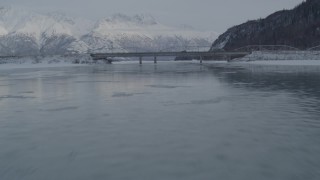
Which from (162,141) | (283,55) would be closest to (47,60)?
(283,55)

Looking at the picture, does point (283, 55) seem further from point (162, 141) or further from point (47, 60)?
point (162, 141)

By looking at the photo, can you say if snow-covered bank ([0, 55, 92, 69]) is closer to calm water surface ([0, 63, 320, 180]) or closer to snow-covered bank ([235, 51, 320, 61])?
snow-covered bank ([235, 51, 320, 61])

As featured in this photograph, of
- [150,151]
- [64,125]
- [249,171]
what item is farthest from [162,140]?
[64,125]

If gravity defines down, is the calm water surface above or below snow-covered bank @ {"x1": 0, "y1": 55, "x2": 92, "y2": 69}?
below

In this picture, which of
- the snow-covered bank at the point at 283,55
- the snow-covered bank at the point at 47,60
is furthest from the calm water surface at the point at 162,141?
the snow-covered bank at the point at 47,60

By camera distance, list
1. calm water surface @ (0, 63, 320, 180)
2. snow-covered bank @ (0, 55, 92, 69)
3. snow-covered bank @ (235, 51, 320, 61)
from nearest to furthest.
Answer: calm water surface @ (0, 63, 320, 180), snow-covered bank @ (235, 51, 320, 61), snow-covered bank @ (0, 55, 92, 69)

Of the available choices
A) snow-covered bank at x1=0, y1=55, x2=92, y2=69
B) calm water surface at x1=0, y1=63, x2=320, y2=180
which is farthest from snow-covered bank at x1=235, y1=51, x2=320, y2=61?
calm water surface at x1=0, y1=63, x2=320, y2=180

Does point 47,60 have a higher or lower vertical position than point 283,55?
lower

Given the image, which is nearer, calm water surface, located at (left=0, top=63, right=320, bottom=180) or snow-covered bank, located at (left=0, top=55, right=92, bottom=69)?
calm water surface, located at (left=0, top=63, right=320, bottom=180)

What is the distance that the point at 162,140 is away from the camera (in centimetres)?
1413

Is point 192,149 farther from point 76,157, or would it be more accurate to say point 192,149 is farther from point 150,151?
point 76,157

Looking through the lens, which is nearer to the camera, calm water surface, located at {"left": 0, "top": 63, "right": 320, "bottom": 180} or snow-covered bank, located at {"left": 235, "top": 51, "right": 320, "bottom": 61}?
calm water surface, located at {"left": 0, "top": 63, "right": 320, "bottom": 180}

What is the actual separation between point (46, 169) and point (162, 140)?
15.2 feet

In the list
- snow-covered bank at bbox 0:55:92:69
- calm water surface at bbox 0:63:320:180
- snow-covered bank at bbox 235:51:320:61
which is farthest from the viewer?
snow-covered bank at bbox 0:55:92:69
